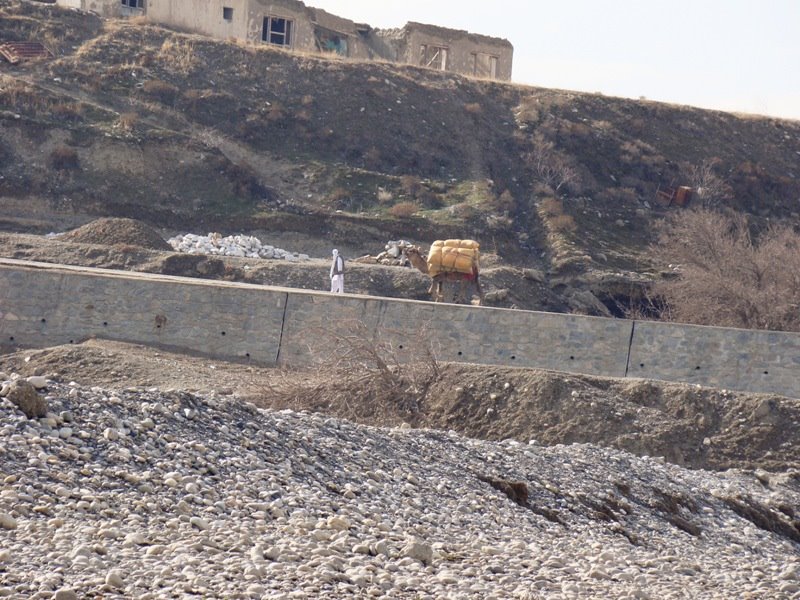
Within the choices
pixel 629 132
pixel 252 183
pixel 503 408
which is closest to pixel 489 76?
pixel 629 132

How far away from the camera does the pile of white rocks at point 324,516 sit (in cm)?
809

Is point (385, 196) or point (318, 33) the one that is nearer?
point (385, 196)

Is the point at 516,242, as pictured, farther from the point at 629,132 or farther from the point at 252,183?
the point at 629,132

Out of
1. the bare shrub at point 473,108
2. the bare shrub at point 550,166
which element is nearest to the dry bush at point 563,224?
the bare shrub at point 550,166

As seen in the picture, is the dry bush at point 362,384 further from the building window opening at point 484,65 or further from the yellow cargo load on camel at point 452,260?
the building window opening at point 484,65

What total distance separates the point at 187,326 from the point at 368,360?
5.05 meters

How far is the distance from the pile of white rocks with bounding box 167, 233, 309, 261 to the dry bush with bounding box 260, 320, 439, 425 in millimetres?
15436

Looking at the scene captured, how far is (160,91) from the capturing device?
45.5 m

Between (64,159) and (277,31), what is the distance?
16.5 meters

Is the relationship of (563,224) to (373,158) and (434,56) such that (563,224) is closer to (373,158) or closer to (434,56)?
(373,158)

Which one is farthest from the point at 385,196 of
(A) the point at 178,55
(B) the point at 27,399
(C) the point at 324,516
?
(C) the point at 324,516

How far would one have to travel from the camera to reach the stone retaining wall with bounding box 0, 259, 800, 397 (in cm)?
2158

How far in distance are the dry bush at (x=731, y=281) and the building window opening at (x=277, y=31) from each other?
2206 cm

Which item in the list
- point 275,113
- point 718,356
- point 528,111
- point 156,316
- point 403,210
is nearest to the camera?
point 718,356
